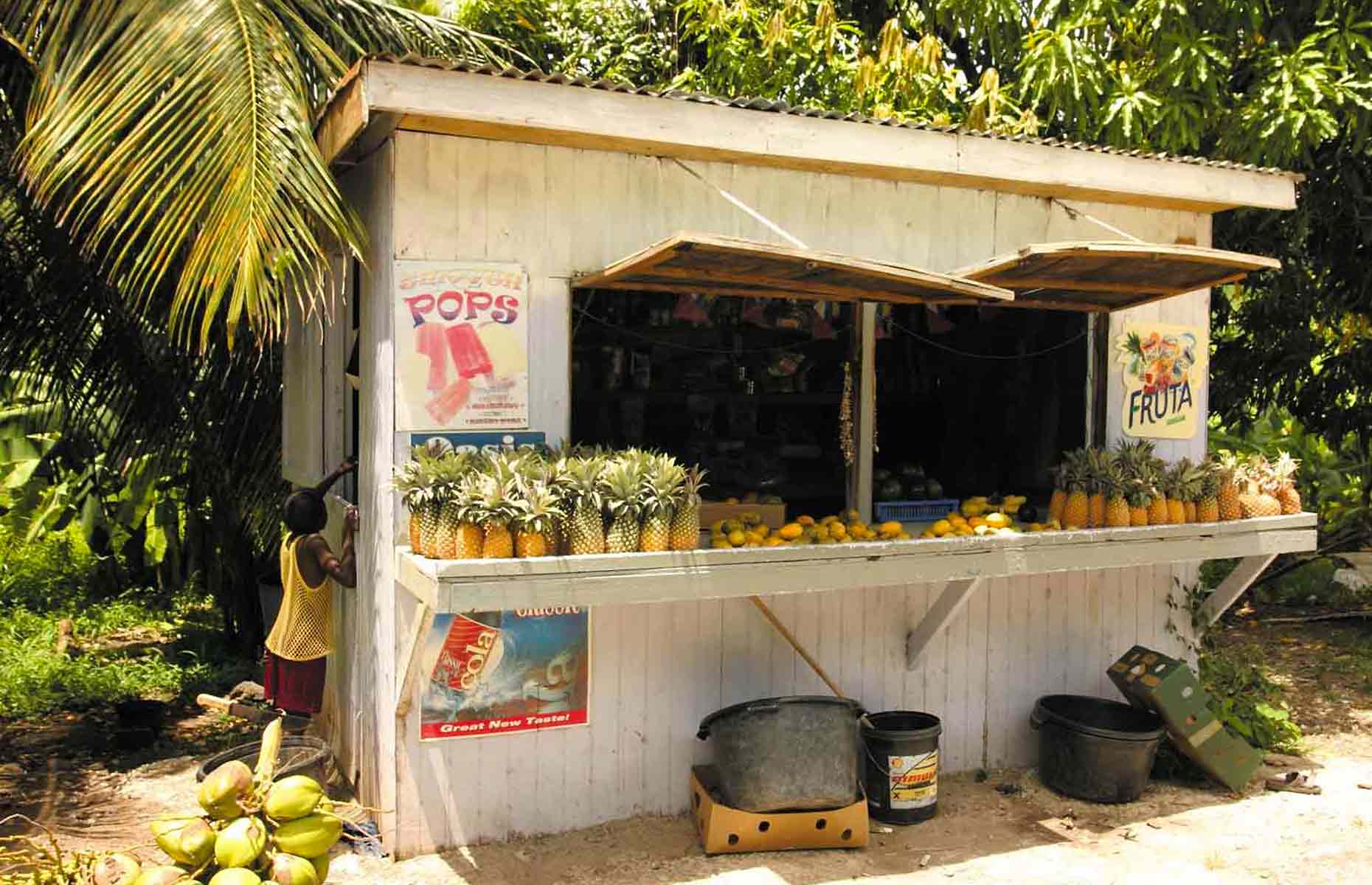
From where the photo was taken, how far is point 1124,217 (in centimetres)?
690

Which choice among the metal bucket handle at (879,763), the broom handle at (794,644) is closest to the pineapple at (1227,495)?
the metal bucket handle at (879,763)

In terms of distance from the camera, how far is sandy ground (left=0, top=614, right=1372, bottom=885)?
17.3ft

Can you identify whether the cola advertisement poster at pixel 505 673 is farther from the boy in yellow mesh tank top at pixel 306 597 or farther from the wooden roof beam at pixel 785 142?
the wooden roof beam at pixel 785 142

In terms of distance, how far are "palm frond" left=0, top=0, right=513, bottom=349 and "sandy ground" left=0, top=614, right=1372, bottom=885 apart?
2523 mm

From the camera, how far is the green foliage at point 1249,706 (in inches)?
281

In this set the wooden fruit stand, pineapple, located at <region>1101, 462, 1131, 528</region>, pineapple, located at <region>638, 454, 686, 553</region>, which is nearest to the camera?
pineapple, located at <region>638, 454, 686, 553</region>

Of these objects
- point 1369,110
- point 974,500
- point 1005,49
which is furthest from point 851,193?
point 1005,49

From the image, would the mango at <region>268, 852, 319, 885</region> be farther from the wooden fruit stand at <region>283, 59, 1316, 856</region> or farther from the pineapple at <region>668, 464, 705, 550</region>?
the pineapple at <region>668, 464, 705, 550</region>

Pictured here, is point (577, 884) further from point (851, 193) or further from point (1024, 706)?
point (851, 193)

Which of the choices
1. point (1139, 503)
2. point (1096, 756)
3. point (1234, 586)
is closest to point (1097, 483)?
point (1139, 503)

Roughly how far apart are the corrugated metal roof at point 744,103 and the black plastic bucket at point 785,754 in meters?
2.75

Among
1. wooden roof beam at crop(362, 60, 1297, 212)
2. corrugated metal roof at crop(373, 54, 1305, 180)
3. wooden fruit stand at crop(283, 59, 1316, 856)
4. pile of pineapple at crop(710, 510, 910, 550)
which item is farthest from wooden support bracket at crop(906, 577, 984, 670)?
corrugated metal roof at crop(373, 54, 1305, 180)

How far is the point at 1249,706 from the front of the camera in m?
7.35

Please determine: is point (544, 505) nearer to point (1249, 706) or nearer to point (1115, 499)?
point (1115, 499)
